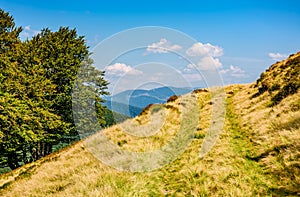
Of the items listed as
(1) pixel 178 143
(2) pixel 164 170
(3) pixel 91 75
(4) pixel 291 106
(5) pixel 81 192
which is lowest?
(5) pixel 81 192

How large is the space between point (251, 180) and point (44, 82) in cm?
2545

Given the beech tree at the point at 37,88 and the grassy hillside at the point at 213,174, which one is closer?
the grassy hillside at the point at 213,174

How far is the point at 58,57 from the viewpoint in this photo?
3022 cm

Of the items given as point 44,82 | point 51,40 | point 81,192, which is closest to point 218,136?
point 81,192

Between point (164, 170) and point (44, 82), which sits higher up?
point (44, 82)

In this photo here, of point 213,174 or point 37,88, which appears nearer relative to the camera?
point 213,174

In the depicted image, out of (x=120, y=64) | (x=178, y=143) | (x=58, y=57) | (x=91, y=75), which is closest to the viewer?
(x=178, y=143)

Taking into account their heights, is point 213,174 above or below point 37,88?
below

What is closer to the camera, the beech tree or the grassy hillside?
the grassy hillside

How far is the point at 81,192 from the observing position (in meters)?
6.52

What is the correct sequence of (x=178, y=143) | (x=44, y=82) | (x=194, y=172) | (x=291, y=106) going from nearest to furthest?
(x=194, y=172), (x=178, y=143), (x=291, y=106), (x=44, y=82)

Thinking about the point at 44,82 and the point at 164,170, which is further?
the point at 44,82

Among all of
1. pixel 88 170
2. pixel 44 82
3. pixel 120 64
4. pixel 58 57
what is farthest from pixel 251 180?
pixel 58 57

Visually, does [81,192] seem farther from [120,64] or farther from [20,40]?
[20,40]
